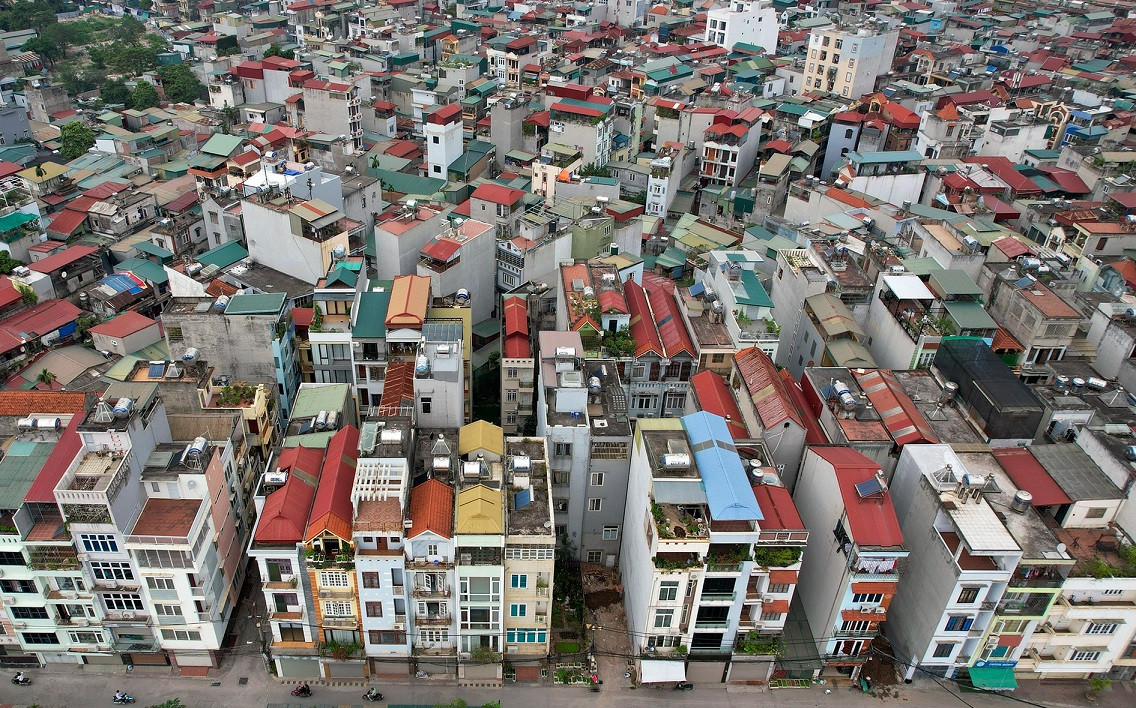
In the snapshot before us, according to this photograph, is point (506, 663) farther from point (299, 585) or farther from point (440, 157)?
point (440, 157)

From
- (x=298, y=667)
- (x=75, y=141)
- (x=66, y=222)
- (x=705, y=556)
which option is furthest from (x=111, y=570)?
(x=75, y=141)

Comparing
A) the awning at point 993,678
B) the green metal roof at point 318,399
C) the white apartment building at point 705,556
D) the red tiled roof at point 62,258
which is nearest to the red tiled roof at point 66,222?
the red tiled roof at point 62,258

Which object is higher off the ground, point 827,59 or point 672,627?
point 827,59

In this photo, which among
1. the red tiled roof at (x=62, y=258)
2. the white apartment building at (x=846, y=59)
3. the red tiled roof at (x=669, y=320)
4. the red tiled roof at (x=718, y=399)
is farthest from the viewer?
the white apartment building at (x=846, y=59)

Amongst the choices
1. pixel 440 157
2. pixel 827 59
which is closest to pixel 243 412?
pixel 440 157

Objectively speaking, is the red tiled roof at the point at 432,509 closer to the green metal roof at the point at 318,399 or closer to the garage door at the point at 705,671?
the green metal roof at the point at 318,399

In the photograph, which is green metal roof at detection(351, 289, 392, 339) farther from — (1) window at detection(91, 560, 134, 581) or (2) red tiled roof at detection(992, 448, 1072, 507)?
(2) red tiled roof at detection(992, 448, 1072, 507)
